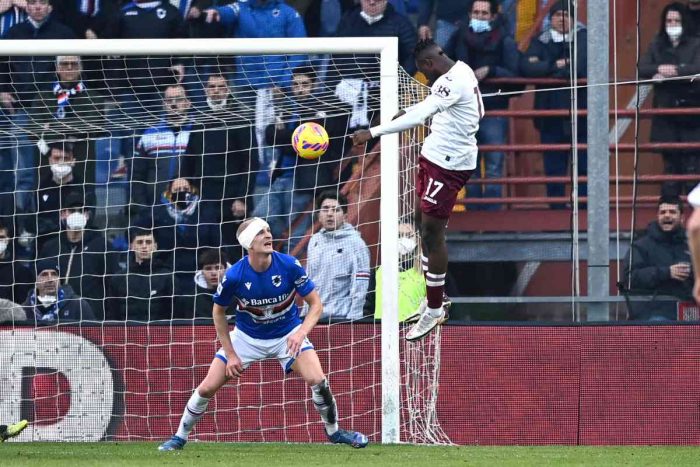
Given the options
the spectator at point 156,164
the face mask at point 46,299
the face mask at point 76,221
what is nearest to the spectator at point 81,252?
the face mask at point 76,221

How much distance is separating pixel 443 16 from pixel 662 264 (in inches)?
131

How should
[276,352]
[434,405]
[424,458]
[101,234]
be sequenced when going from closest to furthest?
[424,458] → [276,352] → [434,405] → [101,234]

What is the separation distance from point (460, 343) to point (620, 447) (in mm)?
1700

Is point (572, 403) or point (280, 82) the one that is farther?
point (280, 82)

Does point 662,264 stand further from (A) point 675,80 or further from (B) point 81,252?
(B) point 81,252

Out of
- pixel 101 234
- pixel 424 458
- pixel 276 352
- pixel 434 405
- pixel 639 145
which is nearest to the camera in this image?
pixel 424 458

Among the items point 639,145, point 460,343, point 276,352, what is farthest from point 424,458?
point 639,145

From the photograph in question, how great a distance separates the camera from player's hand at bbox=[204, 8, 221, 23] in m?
12.9

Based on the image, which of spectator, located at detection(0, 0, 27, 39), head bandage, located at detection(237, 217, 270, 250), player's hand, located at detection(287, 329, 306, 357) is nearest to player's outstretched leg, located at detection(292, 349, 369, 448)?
player's hand, located at detection(287, 329, 306, 357)

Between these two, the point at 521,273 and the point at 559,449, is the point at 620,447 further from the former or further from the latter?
the point at 521,273

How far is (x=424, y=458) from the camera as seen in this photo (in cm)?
909

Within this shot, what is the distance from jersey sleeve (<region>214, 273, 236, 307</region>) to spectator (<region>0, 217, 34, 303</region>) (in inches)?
109

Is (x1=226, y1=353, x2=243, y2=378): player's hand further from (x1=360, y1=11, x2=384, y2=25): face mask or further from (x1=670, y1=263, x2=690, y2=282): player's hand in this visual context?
(x1=360, y1=11, x2=384, y2=25): face mask

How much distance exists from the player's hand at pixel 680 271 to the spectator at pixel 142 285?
4523 millimetres
